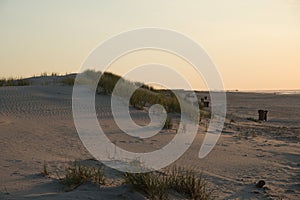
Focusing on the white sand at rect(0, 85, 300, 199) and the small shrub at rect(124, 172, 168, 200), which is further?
the white sand at rect(0, 85, 300, 199)

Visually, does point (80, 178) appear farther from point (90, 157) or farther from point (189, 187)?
point (90, 157)

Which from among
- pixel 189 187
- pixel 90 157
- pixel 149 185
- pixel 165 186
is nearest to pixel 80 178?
pixel 149 185

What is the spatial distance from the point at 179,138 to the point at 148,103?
232 inches

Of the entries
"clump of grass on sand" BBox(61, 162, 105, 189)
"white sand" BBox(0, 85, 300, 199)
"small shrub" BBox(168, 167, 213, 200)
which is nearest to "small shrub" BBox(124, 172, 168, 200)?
"white sand" BBox(0, 85, 300, 199)

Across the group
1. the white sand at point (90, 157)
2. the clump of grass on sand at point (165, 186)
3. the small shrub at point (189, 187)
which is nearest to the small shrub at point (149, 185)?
the clump of grass on sand at point (165, 186)

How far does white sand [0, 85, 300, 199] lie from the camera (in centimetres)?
529

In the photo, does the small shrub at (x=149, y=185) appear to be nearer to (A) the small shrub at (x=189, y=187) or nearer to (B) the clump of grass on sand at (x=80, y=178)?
(A) the small shrub at (x=189, y=187)

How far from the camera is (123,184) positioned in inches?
210

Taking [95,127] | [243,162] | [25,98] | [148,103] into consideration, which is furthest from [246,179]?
[148,103]

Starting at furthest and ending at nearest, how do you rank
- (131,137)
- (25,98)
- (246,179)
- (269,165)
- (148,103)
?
(148,103)
(25,98)
(131,137)
(269,165)
(246,179)

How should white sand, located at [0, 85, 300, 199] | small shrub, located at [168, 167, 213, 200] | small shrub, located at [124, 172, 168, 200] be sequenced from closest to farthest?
small shrub, located at [124, 172, 168, 200]
small shrub, located at [168, 167, 213, 200]
white sand, located at [0, 85, 300, 199]

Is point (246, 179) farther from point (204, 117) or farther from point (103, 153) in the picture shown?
point (204, 117)

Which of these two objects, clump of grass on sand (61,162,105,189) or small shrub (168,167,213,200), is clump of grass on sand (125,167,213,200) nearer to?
small shrub (168,167,213,200)

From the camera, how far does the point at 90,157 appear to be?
7215 mm
